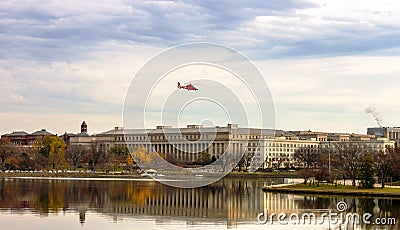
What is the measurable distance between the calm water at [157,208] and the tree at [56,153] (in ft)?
139

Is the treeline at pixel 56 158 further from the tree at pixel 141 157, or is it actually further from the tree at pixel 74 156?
the tree at pixel 141 157

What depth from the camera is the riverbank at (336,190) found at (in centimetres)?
3955

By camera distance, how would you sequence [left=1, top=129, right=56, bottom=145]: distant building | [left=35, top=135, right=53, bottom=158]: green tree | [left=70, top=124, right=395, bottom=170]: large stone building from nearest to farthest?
[left=35, top=135, right=53, bottom=158]: green tree → [left=70, top=124, right=395, bottom=170]: large stone building → [left=1, top=129, right=56, bottom=145]: distant building

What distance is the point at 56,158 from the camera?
282ft

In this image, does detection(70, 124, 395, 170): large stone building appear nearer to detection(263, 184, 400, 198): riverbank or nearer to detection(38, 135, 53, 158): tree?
detection(38, 135, 53, 158): tree

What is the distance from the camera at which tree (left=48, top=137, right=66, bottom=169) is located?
85575 millimetres

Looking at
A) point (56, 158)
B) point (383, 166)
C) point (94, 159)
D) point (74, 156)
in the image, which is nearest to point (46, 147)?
point (74, 156)

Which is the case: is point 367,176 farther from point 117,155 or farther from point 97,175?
point 117,155

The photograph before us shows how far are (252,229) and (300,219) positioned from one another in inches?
118

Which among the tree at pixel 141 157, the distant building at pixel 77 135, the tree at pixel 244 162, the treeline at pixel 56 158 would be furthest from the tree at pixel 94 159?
the distant building at pixel 77 135

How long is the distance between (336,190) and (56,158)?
165ft

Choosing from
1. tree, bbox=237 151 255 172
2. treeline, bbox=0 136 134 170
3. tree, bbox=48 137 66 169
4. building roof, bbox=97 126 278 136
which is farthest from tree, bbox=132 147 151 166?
building roof, bbox=97 126 278 136

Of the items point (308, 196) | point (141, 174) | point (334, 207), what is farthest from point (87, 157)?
point (334, 207)

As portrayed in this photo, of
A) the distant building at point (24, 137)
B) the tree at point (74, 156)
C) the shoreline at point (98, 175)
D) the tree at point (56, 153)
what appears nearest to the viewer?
the shoreline at point (98, 175)
